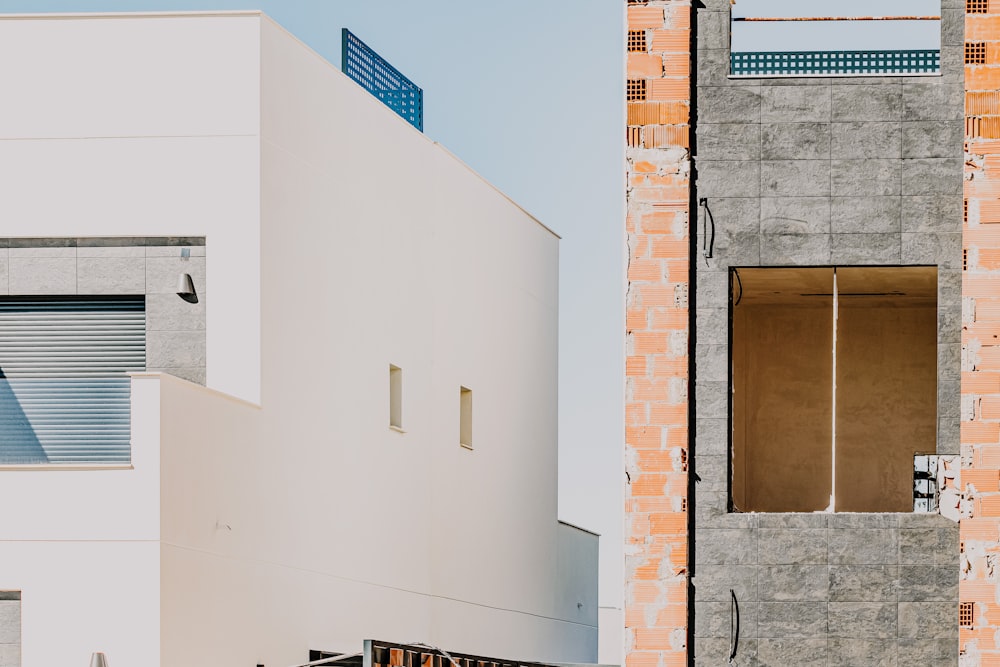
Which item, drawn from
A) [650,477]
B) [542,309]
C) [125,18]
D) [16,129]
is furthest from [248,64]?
[542,309]

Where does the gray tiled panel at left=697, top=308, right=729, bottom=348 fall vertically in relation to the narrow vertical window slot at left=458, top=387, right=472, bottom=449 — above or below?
above

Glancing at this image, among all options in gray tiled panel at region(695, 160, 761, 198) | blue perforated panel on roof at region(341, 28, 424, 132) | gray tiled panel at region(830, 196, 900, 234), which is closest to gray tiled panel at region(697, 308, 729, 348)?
gray tiled panel at region(695, 160, 761, 198)

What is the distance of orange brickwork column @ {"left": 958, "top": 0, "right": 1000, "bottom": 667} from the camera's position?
52.1 feet

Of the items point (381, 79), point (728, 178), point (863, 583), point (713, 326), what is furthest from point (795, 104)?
point (381, 79)

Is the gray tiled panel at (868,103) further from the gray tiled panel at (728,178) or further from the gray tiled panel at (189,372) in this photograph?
the gray tiled panel at (189,372)

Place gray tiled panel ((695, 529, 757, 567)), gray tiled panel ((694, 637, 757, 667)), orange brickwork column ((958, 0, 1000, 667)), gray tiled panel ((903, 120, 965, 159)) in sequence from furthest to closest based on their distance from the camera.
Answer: gray tiled panel ((903, 120, 965, 159))
gray tiled panel ((695, 529, 757, 567))
gray tiled panel ((694, 637, 757, 667))
orange brickwork column ((958, 0, 1000, 667))

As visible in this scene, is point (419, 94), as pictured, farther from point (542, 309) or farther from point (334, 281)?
point (334, 281)

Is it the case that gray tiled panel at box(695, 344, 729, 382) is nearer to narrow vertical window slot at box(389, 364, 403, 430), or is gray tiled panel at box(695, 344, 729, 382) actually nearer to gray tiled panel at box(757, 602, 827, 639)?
gray tiled panel at box(757, 602, 827, 639)

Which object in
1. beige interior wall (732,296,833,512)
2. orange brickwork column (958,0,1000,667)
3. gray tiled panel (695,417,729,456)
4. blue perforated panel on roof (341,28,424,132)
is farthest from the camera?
blue perforated panel on roof (341,28,424,132)

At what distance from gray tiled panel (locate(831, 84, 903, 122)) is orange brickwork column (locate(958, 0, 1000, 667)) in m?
0.67

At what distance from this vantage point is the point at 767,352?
22281mm

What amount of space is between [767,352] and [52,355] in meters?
9.11

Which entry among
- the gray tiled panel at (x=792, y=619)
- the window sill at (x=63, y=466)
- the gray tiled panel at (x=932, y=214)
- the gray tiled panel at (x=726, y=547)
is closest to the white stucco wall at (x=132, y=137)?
the window sill at (x=63, y=466)

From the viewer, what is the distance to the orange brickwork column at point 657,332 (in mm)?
16125
